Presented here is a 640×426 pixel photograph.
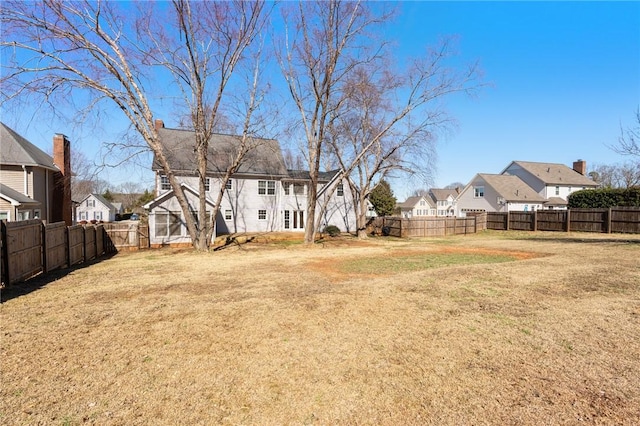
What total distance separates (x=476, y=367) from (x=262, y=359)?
2745mm

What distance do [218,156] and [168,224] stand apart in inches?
313

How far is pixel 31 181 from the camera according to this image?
68.8 ft

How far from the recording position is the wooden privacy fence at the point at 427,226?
27.6 meters

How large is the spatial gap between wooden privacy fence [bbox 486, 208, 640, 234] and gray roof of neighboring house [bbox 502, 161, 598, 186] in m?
18.7

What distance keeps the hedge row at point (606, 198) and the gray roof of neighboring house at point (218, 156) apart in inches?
1175

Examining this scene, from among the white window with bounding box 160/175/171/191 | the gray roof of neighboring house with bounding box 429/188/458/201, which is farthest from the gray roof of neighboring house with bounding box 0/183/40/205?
the gray roof of neighboring house with bounding box 429/188/458/201

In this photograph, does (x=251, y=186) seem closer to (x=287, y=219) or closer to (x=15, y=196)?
(x=287, y=219)

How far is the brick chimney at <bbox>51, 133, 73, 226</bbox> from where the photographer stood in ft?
78.3

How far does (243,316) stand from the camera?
6.34 metres

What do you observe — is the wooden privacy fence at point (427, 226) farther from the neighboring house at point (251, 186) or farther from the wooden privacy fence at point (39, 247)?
the wooden privacy fence at point (39, 247)

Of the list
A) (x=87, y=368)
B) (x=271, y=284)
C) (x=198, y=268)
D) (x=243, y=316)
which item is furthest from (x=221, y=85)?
(x=87, y=368)

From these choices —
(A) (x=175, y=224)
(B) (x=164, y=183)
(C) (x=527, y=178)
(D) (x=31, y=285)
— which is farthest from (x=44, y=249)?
(C) (x=527, y=178)

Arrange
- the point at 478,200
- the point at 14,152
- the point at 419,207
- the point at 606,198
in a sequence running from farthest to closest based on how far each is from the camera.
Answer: the point at 419,207 → the point at 478,200 → the point at 606,198 → the point at 14,152

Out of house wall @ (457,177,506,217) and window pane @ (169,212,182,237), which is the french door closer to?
window pane @ (169,212,182,237)
